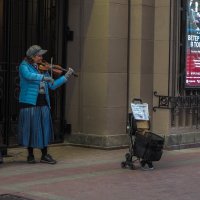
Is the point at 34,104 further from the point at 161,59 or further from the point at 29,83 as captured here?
the point at 161,59

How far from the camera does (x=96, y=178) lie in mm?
9023

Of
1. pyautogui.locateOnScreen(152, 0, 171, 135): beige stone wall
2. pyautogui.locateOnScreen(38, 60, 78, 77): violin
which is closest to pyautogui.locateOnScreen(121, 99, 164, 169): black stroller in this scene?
pyautogui.locateOnScreen(38, 60, 78, 77): violin

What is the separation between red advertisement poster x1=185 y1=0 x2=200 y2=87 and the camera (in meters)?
12.6

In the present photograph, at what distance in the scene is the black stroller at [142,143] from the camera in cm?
965

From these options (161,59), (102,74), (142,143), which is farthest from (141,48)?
(142,143)

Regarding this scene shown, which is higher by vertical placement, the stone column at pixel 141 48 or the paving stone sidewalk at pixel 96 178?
the stone column at pixel 141 48

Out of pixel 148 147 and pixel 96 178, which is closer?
pixel 96 178

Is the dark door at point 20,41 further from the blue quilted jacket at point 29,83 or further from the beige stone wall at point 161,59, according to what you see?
the beige stone wall at point 161,59

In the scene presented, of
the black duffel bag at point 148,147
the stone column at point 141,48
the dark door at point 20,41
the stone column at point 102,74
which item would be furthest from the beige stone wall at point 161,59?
the black duffel bag at point 148,147

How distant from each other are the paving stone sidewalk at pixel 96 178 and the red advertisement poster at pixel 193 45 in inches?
72.2

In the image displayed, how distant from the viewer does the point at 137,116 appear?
32.3ft

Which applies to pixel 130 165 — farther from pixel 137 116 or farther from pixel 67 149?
pixel 67 149

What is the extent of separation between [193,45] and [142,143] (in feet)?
12.4

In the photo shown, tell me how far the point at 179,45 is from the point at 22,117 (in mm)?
4103
